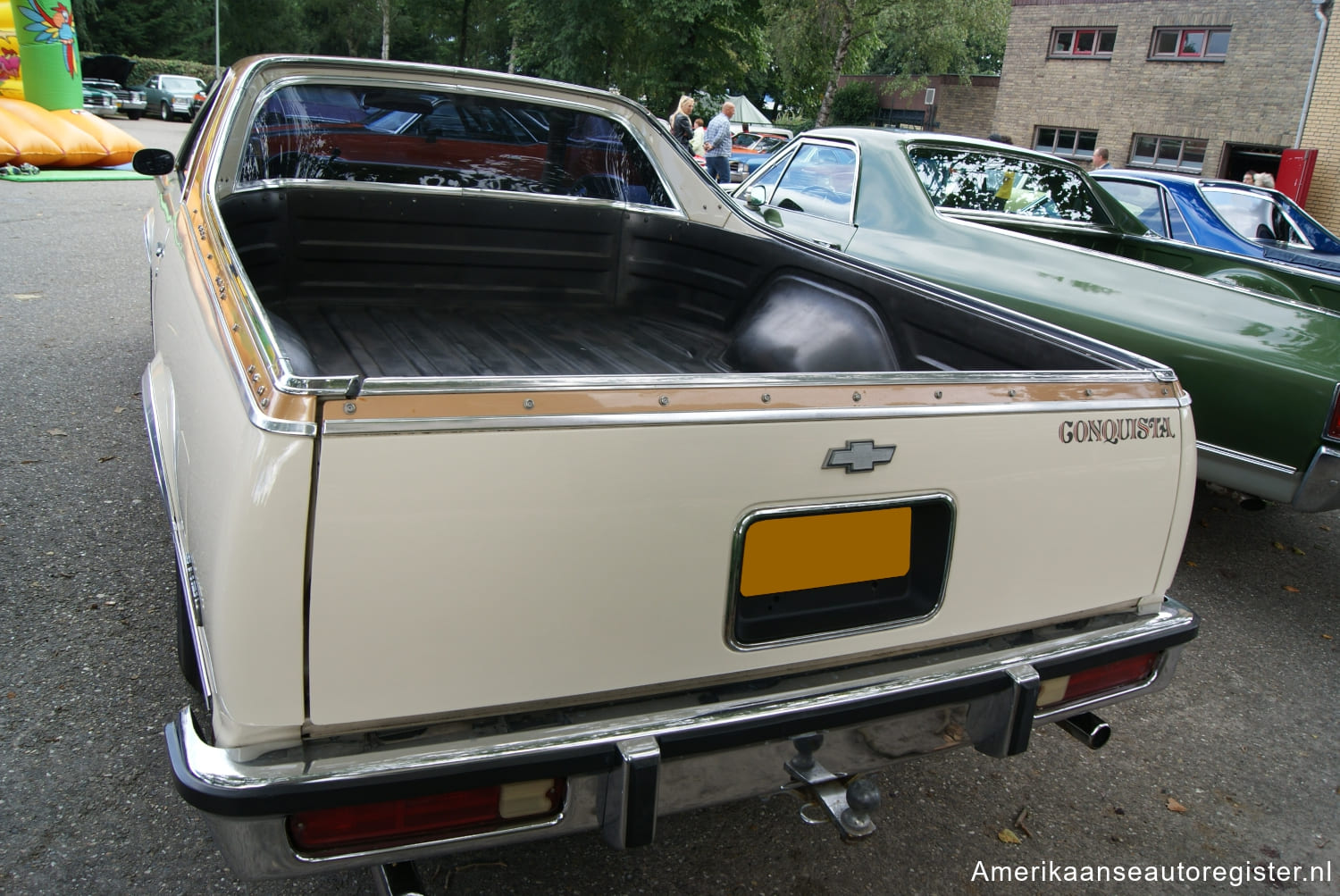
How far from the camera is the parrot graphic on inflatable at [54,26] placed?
45.1 ft

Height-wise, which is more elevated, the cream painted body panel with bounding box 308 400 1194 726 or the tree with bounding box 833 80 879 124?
the tree with bounding box 833 80 879 124

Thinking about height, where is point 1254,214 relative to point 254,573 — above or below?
above

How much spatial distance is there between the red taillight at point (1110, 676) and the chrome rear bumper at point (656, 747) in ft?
0.10

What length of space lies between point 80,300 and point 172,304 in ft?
Answer: 15.3

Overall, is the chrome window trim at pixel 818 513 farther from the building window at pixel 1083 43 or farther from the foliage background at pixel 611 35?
the building window at pixel 1083 43

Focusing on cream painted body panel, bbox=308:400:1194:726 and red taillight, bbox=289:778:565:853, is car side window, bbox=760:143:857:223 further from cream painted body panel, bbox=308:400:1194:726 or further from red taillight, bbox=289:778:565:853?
red taillight, bbox=289:778:565:853

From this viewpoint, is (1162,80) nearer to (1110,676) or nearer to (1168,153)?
(1168,153)

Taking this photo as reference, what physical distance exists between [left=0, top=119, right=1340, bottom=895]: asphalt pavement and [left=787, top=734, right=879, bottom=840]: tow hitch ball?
380mm

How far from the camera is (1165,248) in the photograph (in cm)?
553

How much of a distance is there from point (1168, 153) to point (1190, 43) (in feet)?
8.50

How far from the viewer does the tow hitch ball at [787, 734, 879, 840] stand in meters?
1.71

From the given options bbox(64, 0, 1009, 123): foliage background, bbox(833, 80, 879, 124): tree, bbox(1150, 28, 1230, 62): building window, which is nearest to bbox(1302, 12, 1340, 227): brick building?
bbox(1150, 28, 1230, 62): building window

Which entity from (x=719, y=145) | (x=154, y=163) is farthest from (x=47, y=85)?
(x=154, y=163)

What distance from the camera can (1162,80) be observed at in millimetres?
23188
